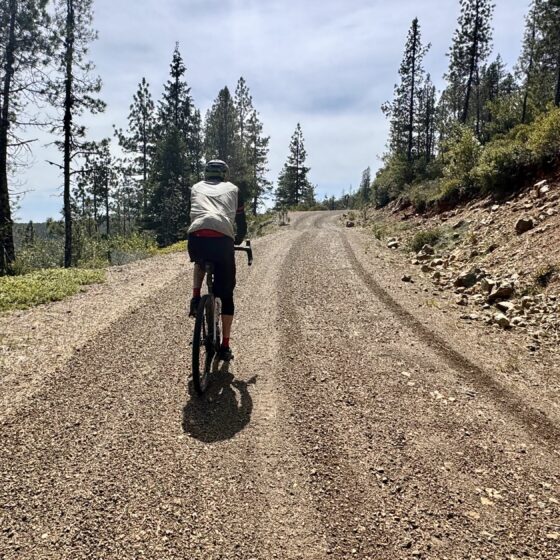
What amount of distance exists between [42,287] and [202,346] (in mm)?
5800

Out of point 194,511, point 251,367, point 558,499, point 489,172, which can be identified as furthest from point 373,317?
point 489,172

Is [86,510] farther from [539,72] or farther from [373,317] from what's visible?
[539,72]

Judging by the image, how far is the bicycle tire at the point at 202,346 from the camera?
12.9ft

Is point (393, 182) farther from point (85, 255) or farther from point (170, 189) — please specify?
point (85, 255)

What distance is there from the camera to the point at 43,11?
46.0ft

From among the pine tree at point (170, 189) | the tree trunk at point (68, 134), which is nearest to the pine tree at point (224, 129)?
the pine tree at point (170, 189)

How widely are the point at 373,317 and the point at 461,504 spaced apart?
4.17m

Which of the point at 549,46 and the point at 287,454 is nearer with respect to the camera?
the point at 287,454

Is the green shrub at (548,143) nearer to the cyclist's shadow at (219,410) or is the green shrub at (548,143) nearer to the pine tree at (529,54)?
the cyclist's shadow at (219,410)

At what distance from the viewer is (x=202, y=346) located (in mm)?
4348

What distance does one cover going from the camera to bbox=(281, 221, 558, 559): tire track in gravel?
2.35m

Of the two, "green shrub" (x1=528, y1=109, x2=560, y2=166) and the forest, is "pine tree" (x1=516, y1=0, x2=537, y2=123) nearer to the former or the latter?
the forest

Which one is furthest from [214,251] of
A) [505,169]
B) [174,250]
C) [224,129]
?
[224,129]

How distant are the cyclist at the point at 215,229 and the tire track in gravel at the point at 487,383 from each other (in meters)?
2.87
